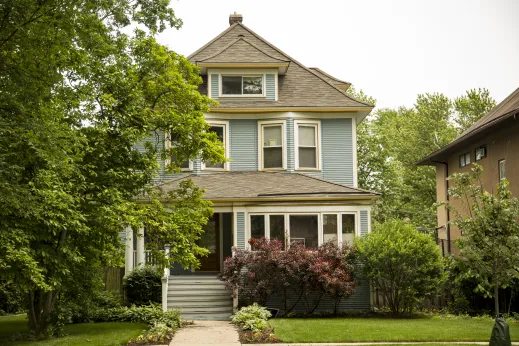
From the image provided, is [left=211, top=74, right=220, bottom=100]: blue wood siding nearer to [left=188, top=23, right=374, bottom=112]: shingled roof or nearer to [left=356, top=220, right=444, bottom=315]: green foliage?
[left=188, top=23, right=374, bottom=112]: shingled roof

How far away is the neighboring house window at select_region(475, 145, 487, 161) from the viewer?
24.1m

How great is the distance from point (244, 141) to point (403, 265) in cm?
790

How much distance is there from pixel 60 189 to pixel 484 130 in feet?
51.3

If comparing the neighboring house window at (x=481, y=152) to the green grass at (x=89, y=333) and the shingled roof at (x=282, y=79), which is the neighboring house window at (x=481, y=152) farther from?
the green grass at (x=89, y=333)

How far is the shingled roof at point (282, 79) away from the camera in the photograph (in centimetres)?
2352

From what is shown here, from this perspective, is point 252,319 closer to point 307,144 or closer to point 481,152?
point 307,144

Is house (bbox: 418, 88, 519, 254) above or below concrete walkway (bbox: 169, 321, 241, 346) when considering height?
above

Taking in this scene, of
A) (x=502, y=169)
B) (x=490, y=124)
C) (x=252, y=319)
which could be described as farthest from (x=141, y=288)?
(x=502, y=169)

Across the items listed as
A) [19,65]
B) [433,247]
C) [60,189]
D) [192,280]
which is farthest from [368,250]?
[19,65]

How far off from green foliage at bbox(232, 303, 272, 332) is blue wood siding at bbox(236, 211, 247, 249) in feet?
11.8

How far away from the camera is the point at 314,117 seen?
926 inches

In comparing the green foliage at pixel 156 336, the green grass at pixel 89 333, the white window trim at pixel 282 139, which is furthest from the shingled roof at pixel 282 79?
the green foliage at pixel 156 336

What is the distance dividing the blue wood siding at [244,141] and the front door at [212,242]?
7.61 feet

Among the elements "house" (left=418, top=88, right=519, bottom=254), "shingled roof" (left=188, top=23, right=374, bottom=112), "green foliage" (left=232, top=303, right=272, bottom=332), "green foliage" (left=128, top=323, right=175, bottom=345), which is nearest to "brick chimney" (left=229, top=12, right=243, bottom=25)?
"shingled roof" (left=188, top=23, right=374, bottom=112)
